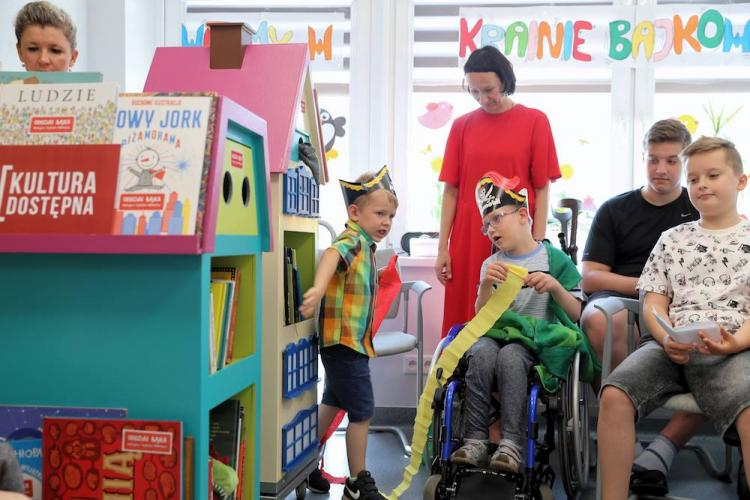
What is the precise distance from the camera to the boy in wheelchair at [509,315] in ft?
6.99

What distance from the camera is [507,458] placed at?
2.06 metres

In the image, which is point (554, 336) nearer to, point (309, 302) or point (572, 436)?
point (572, 436)

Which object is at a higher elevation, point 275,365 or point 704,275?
point 704,275

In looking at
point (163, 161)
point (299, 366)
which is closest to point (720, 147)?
point (299, 366)

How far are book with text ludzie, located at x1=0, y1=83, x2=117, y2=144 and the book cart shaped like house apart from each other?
55 centimetres

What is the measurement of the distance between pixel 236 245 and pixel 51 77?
52cm

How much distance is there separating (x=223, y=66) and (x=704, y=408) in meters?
1.66

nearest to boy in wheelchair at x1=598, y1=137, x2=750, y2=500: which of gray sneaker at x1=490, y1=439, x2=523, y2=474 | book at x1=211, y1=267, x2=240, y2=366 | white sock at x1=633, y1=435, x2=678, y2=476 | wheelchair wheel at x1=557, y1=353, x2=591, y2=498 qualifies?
wheelchair wheel at x1=557, y1=353, x2=591, y2=498

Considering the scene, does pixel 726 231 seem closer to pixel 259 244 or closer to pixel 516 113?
pixel 516 113

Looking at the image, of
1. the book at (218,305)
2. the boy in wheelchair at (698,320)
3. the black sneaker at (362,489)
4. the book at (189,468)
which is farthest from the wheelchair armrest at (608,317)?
the book at (189,468)

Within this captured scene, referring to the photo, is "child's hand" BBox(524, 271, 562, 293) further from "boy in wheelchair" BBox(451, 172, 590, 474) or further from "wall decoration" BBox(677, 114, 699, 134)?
"wall decoration" BBox(677, 114, 699, 134)

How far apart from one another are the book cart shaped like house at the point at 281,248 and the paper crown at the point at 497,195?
55cm

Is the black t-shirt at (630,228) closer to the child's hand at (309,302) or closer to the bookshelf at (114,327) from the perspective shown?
the child's hand at (309,302)

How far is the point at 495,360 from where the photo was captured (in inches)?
87.7
